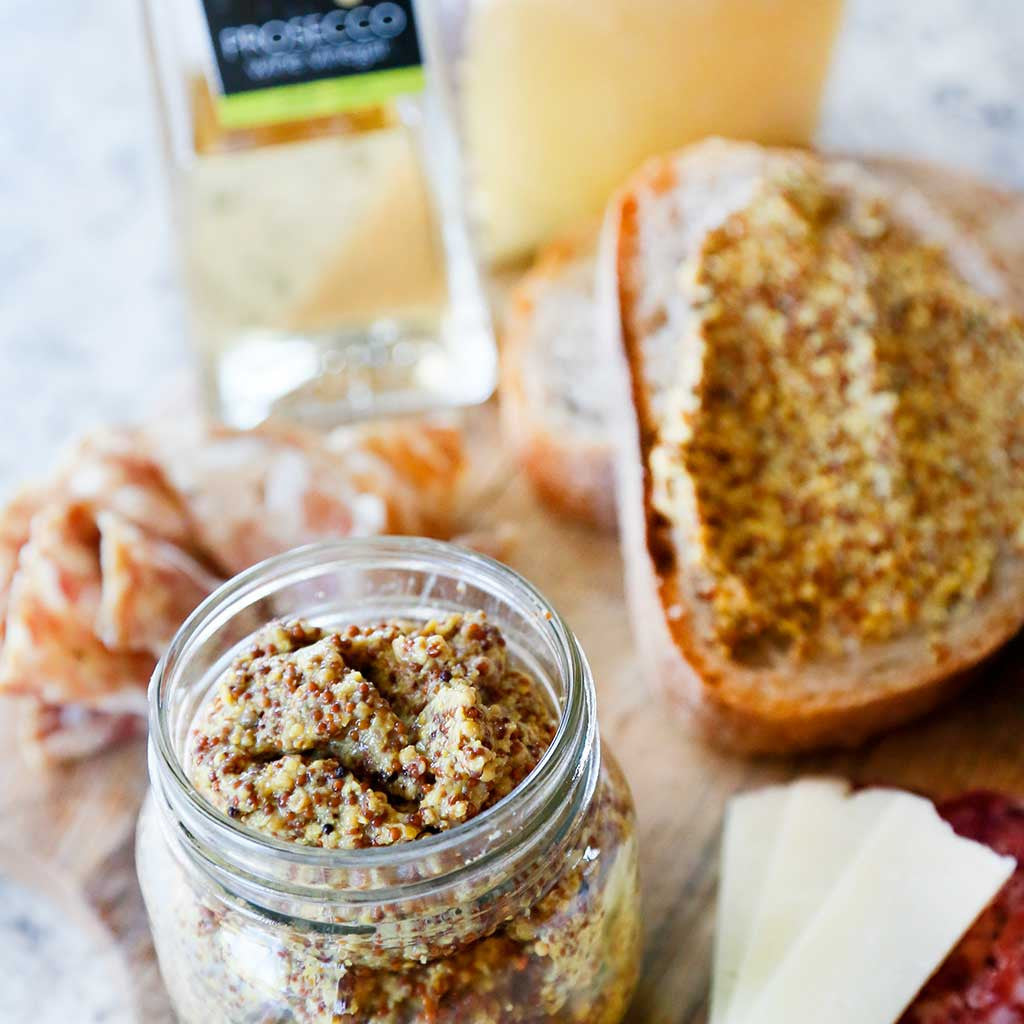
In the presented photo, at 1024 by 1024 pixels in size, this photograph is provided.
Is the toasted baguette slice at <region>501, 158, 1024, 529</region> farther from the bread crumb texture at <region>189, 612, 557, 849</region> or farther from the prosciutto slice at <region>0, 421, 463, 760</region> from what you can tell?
the bread crumb texture at <region>189, 612, 557, 849</region>

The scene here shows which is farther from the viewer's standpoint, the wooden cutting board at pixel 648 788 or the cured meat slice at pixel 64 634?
the cured meat slice at pixel 64 634

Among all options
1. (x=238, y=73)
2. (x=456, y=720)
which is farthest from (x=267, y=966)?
(x=238, y=73)

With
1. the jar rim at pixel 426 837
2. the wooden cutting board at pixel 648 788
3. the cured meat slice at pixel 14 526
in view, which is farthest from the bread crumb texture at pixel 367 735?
the cured meat slice at pixel 14 526

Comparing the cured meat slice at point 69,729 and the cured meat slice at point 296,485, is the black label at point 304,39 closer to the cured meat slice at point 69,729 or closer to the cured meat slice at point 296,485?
the cured meat slice at point 296,485

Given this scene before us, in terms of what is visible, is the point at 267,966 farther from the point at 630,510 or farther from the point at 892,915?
the point at 630,510

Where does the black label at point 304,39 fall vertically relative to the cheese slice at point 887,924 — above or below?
above

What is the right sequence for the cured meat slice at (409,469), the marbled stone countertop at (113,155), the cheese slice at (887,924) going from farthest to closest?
the marbled stone countertop at (113,155)
the cured meat slice at (409,469)
the cheese slice at (887,924)

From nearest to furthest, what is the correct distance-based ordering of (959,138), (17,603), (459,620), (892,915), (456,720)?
(456,720) → (459,620) → (892,915) → (17,603) → (959,138)

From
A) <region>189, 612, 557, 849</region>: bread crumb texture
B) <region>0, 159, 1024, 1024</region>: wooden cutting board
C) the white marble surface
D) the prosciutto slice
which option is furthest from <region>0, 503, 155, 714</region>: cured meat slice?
the white marble surface
